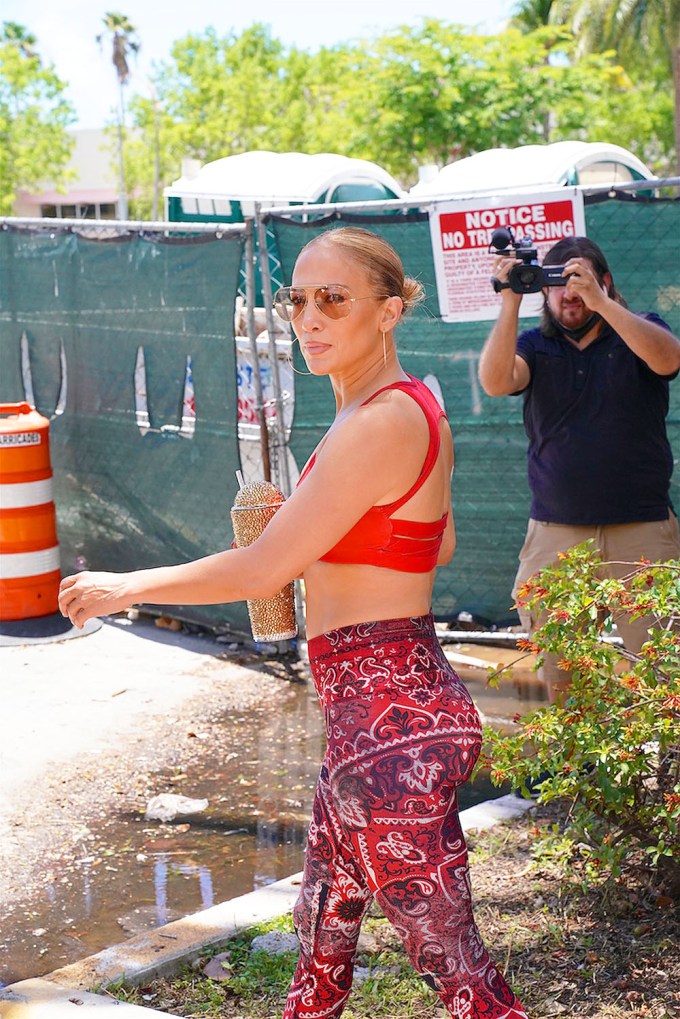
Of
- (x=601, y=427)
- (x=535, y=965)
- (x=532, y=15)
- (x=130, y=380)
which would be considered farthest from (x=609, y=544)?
(x=532, y=15)

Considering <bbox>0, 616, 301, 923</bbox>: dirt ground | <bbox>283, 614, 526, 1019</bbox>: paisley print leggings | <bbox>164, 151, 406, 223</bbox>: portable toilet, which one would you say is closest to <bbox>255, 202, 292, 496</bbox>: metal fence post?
<bbox>0, 616, 301, 923</bbox>: dirt ground

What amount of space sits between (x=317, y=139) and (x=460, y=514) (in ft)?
115

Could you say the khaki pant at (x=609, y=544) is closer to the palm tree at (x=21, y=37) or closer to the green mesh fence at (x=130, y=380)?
the green mesh fence at (x=130, y=380)

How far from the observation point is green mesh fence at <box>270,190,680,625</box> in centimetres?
674

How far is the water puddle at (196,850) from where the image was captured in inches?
173

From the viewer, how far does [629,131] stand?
139 feet

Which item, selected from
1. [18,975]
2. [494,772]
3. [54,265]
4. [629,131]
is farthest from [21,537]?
[629,131]

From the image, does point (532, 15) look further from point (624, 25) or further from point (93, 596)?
point (93, 596)

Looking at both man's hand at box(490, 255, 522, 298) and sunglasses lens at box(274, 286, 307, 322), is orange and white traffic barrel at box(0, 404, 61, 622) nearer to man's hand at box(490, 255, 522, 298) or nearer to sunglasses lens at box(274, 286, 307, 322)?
man's hand at box(490, 255, 522, 298)

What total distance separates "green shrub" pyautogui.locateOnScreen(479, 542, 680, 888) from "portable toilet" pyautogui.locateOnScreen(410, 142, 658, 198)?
43.6 ft

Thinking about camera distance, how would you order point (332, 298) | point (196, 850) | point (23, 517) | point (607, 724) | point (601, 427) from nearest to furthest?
point (332, 298), point (607, 724), point (601, 427), point (196, 850), point (23, 517)

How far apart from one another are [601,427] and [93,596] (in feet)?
9.10

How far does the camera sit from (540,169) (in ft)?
55.7

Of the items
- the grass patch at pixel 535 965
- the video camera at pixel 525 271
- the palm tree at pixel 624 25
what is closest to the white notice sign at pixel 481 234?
the video camera at pixel 525 271
